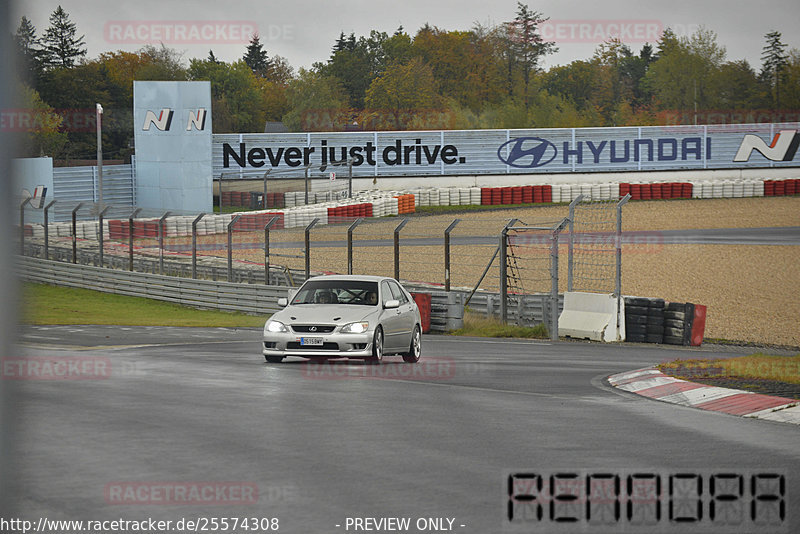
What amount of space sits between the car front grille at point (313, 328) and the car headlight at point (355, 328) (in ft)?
0.54

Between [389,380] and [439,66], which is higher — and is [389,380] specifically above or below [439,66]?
below

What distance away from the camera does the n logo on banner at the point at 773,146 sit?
212ft

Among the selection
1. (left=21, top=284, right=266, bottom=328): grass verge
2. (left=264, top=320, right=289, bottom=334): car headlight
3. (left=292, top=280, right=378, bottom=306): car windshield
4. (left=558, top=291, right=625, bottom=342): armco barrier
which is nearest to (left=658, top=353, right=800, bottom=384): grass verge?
(left=292, top=280, right=378, bottom=306): car windshield

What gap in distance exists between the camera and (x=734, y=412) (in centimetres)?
1041

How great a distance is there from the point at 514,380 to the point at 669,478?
6.25 meters

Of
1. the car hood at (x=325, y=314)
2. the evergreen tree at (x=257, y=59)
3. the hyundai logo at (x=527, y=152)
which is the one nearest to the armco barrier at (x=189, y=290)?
the car hood at (x=325, y=314)

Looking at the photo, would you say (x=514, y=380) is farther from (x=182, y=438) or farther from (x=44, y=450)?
(x=44, y=450)

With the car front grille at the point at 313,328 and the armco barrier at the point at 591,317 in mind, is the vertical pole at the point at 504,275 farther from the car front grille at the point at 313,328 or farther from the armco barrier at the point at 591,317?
the car front grille at the point at 313,328

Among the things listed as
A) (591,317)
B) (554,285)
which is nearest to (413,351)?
(554,285)

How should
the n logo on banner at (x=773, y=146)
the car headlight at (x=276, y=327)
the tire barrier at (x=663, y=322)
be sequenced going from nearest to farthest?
the car headlight at (x=276, y=327)
the tire barrier at (x=663, y=322)
the n logo on banner at (x=773, y=146)

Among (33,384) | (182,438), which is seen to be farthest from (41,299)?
(182,438)

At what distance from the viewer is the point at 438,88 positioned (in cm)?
12419

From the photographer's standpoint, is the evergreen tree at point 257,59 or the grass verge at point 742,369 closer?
the grass verge at point 742,369

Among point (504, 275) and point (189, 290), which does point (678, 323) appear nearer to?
point (504, 275)
